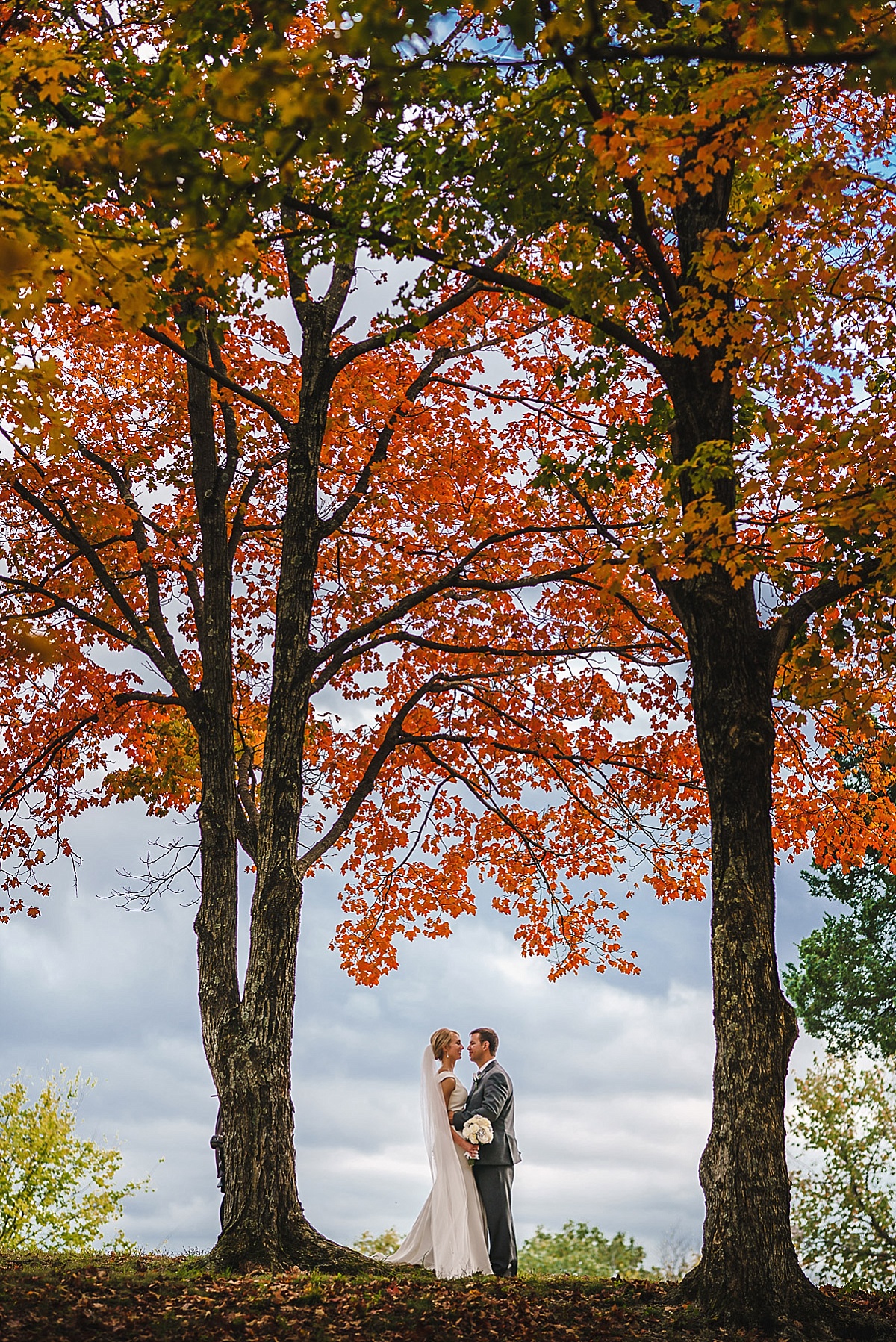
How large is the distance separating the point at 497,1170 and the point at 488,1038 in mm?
1200

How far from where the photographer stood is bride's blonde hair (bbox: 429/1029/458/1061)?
10.7 meters

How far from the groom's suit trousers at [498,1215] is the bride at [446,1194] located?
0.32 ft

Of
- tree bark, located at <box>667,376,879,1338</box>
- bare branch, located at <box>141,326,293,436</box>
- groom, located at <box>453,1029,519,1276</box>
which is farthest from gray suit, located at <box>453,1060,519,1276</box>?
bare branch, located at <box>141,326,293,436</box>

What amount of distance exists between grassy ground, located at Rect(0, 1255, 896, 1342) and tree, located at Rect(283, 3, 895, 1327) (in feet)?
2.51

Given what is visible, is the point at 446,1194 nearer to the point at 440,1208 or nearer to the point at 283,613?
the point at 440,1208

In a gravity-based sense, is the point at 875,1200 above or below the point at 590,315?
below

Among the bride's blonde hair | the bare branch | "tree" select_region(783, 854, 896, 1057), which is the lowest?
the bride's blonde hair

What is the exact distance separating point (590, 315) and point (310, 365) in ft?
15.6

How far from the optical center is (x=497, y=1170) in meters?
10.3

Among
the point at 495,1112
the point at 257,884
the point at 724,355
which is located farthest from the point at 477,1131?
the point at 724,355

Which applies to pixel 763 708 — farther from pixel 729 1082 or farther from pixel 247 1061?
pixel 247 1061

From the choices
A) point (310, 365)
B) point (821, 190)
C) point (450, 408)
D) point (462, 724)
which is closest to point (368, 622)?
point (310, 365)

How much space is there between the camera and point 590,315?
8438mm

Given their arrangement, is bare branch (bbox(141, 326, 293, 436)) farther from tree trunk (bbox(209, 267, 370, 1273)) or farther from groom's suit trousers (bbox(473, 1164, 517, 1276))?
groom's suit trousers (bbox(473, 1164, 517, 1276))
